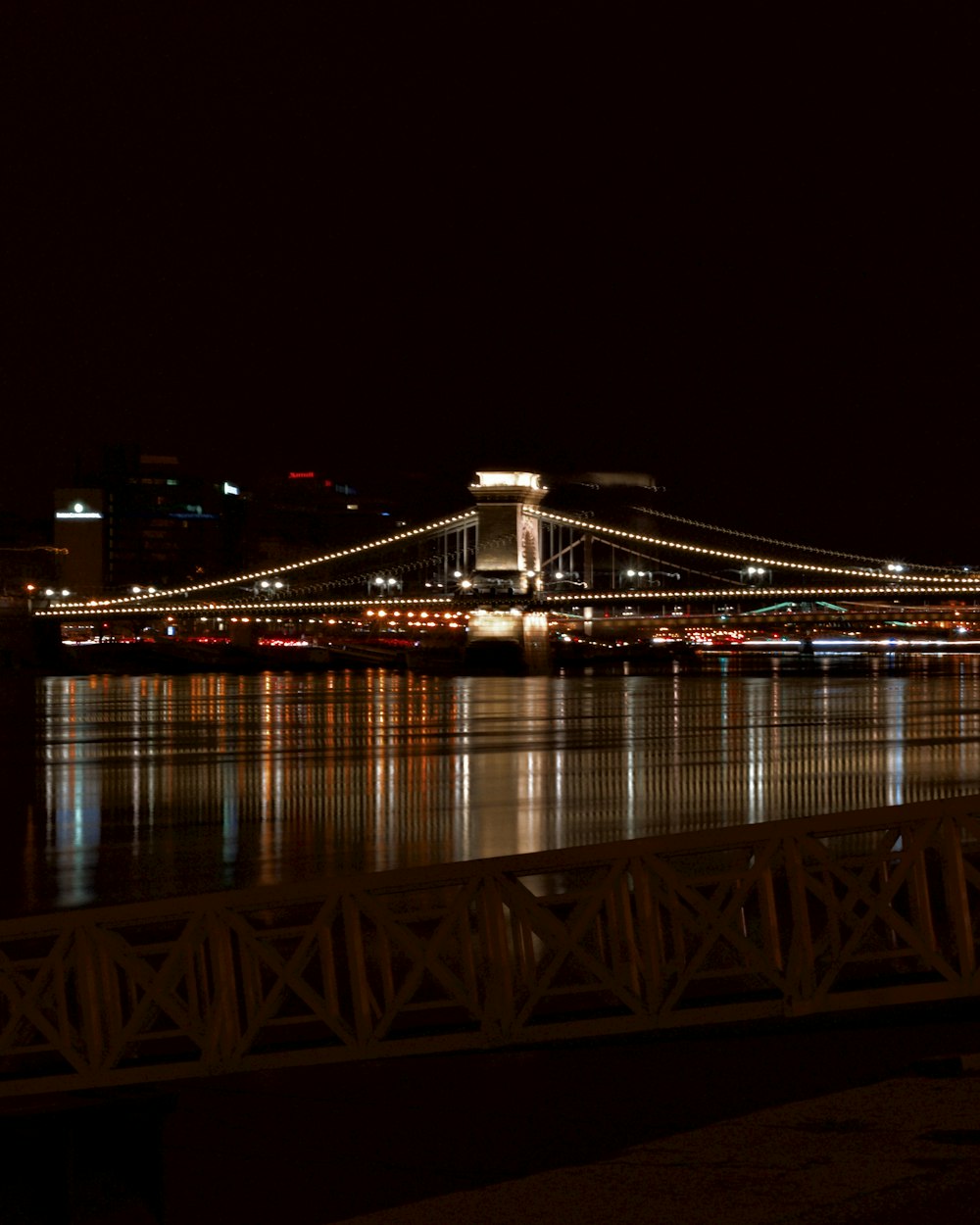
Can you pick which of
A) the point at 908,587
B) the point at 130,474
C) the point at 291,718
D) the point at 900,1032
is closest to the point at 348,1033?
the point at 900,1032

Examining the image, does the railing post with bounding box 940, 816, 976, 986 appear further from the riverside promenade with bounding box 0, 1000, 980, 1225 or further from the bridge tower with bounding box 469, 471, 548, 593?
the bridge tower with bounding box 469, 471, 548, 593

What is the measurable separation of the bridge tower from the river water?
3504 cm

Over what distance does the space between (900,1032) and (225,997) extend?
255cm

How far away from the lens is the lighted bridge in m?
71.4

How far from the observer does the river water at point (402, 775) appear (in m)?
15.9

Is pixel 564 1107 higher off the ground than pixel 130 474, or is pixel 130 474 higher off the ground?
pixel 130 474

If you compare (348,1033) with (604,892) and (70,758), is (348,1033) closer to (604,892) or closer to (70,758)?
(604,892)

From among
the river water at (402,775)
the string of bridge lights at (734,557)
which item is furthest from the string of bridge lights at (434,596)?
the river water at (402,775)

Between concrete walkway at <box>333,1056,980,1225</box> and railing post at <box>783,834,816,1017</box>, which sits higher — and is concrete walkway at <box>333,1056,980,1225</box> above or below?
below

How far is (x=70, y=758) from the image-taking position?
2805 cm

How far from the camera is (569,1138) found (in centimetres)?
569

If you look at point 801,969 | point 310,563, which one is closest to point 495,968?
point 801,969

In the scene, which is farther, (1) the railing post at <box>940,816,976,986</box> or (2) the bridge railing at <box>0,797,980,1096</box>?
(1) the railing post at <box>940,816,976,986</box>

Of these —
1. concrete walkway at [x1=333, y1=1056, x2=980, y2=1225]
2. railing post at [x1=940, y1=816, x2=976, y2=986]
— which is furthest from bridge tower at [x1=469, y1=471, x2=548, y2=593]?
concrete walkway at [x1=333, y1=1056, x2=980, y2=1225]
